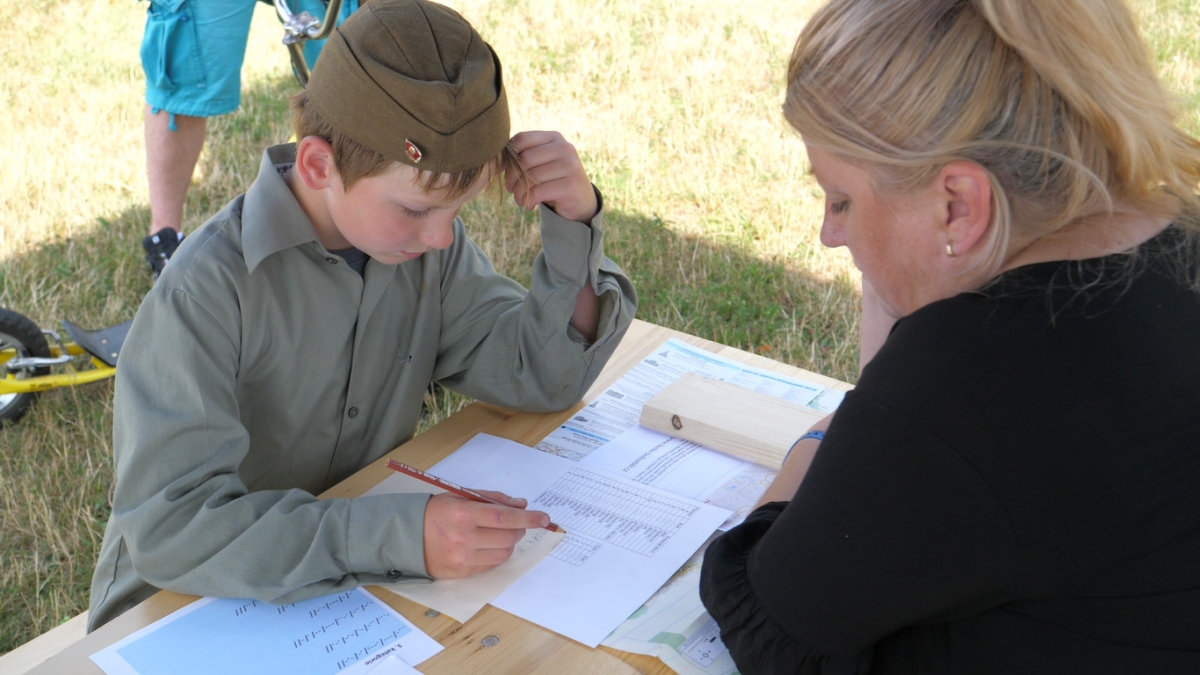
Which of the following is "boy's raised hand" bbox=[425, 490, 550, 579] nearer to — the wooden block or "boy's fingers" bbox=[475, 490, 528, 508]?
"boy's fingers" bbox=[475, 490, 528, 508]

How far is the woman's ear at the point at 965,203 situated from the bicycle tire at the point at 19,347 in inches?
110

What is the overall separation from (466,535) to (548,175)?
631 millimetres

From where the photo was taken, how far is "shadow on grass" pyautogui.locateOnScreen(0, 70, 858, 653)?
2.68 metres

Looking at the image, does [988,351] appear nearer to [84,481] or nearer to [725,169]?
[84,481]

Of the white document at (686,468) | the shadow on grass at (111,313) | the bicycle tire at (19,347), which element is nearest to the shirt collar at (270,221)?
the white document at (686,468)

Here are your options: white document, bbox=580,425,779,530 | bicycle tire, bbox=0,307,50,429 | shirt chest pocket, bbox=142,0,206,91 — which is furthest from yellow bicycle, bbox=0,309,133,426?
white document, bbox=580,425,779,530

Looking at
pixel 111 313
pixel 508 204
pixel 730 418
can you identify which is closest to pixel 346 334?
pixel 730 418

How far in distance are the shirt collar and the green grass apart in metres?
1.53

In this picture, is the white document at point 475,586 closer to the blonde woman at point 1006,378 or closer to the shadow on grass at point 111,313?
the blonde woman at point 1006,378

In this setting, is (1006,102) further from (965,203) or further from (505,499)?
(505,499)

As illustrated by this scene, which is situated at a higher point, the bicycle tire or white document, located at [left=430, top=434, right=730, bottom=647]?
white document, located at [left=430, top=434, right=730, bottom=647]

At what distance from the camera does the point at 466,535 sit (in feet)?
4.44

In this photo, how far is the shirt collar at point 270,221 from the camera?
4.89 ft

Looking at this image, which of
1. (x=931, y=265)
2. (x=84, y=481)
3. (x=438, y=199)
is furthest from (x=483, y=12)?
(x=931, y=265)
